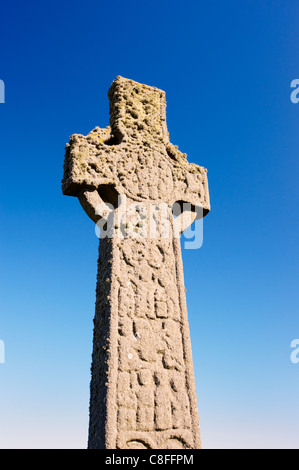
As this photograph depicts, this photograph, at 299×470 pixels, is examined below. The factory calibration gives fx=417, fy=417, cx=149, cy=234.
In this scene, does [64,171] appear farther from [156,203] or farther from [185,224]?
[185,224]

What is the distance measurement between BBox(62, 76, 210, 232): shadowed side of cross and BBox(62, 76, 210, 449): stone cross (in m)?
0.01

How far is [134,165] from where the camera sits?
4.86 meters

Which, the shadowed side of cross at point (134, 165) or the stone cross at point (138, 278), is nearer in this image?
the stone cross at point (138, 278)

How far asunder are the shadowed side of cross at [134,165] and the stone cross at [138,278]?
0.01 meters

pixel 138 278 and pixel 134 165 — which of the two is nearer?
pixel 138 278

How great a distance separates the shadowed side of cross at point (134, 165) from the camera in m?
4.45

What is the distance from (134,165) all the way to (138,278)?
1.40 m

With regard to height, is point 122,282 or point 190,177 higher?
point 190,177

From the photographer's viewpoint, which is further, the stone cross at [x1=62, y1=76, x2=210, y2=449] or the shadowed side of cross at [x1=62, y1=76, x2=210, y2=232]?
the shadowed side of cross at [x1=62, y1=76, x2=210, y2=232]

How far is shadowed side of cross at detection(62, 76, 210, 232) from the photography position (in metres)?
4.45

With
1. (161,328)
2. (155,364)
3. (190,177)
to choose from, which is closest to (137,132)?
(190,177)

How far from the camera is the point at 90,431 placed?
3.71 metres
